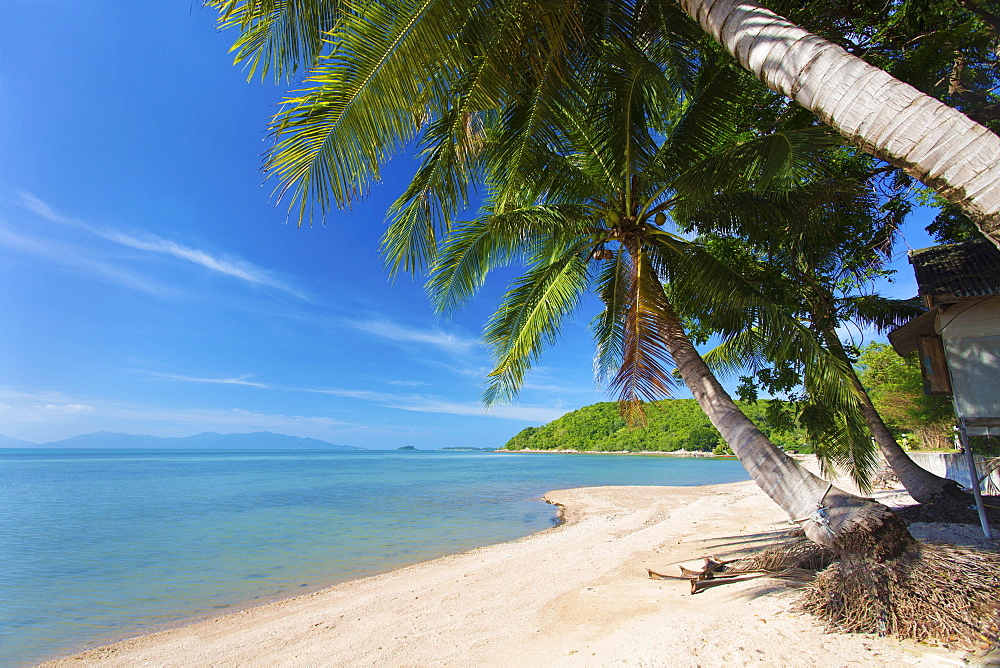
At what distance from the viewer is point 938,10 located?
6438 mm

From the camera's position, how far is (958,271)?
5.90 m

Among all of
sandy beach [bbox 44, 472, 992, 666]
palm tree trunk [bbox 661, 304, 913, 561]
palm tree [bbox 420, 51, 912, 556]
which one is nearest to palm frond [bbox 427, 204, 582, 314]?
palm tree [bbox 420, 51, 912, 556]

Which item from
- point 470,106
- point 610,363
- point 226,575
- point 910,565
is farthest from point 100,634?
point 910,565

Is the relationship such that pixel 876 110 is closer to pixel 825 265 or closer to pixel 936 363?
pixel 936 363

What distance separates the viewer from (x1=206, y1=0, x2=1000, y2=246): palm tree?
2.27 meters

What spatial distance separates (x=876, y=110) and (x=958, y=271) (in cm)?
499

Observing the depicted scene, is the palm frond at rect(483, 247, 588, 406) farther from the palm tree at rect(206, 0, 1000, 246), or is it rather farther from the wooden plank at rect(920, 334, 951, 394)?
the wooden plank at rect(920, 334, 951, 394)

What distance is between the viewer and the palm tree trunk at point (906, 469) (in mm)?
7418

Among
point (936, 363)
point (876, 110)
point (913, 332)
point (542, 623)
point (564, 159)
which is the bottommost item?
point (542, 623)

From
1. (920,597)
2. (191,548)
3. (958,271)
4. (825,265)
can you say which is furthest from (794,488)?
(191,548)

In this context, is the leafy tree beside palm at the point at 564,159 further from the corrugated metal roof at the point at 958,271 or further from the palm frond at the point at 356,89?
the corrugated metal roof at the point at 958,271

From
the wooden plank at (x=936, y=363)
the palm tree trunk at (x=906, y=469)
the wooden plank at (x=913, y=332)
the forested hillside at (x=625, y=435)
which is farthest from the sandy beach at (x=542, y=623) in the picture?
the forested hillside at (x=625, y=435)

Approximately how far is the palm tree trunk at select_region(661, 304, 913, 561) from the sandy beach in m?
0.77

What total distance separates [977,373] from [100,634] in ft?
37.4
